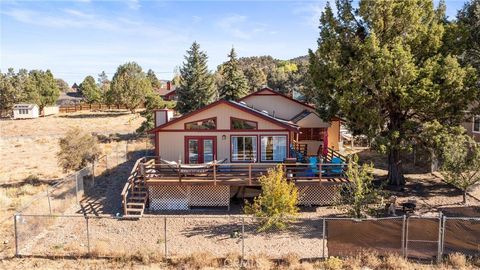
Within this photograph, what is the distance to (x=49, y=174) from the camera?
2570 centimetres

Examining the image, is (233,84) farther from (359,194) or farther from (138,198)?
(359,194)

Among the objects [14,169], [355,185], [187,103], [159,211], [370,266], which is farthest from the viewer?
[187,103]

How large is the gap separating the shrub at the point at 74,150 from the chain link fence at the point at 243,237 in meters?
8.75

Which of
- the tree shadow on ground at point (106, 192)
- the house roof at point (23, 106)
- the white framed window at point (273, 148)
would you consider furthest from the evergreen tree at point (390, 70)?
the house roof at point (23, 106)

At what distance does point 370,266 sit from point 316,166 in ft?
24.1

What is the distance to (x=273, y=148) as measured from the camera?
20359mm

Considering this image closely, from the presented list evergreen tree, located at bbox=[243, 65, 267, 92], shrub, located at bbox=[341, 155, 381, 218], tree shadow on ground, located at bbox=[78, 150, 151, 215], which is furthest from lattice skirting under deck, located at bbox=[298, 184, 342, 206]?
evergreen tree, located at bbox=[243, 65, 267, 92]

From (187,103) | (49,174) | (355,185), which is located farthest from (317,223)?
(187,103)

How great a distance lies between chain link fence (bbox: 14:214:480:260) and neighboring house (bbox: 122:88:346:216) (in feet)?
6.67

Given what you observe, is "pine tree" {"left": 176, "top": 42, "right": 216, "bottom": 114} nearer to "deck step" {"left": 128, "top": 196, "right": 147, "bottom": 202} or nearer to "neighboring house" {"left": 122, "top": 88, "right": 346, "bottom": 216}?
"neighboring house" {"left": 122, "top": 88, "right": 346, "bottom": 216}

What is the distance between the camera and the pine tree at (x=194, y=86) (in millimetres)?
43938

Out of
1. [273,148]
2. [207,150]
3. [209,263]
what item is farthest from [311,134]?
[209,263]

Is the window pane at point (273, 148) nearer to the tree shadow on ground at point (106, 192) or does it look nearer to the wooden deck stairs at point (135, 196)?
the wooden deck stairs at point (135, 196)

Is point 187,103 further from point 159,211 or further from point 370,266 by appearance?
point 370,266
